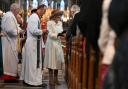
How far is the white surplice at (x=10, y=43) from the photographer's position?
9820 millimetres

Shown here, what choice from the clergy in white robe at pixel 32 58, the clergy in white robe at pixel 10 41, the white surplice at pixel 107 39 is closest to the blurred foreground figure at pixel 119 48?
the white surplice at pixel 107 39

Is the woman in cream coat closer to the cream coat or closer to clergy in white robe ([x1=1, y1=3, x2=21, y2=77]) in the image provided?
the cream coat

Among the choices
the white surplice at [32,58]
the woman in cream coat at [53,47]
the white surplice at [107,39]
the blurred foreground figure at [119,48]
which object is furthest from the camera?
the woman in cream coat at [53,47]

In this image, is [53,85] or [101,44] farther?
[53,85]

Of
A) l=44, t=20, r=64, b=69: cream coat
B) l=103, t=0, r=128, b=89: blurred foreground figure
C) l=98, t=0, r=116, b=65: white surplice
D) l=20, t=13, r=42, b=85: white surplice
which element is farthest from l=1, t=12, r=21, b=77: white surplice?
l=103, t=0, r=128, b=89: blurred foreground figure

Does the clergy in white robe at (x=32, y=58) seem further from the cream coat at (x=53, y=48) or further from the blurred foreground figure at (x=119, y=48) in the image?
the blurred foreground figure at (x=119, y=48)

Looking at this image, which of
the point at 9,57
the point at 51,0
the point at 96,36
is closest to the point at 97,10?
the point at 96,36

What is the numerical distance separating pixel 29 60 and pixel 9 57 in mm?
596

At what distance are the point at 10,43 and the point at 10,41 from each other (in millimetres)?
49

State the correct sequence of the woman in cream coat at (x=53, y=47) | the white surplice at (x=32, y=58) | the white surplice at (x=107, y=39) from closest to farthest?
the white surplice at (x=107, y=39) → the white surplice at (x=32, y=58) → the woman in cream coat at (x=53, y=47)

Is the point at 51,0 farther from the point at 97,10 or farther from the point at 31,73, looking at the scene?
the point at 97,10

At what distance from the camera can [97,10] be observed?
4301 mm

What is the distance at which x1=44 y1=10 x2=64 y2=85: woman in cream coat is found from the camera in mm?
9809

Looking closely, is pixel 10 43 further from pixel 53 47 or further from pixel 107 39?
pixel 107 39
